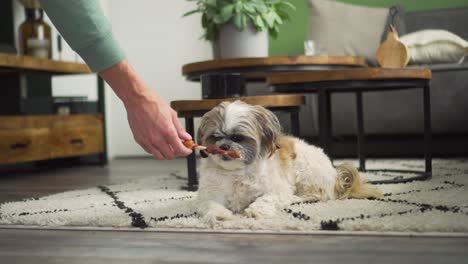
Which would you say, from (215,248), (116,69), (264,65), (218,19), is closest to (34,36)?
(218,19)

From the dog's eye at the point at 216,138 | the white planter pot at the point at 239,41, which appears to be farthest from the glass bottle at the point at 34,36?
the dog's eye at the point at 216,138

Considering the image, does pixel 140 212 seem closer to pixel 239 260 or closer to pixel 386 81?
pixel 239 260

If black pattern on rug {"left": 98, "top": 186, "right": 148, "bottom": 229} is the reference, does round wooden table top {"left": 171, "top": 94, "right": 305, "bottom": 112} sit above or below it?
above

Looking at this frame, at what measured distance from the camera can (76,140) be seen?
4395mm

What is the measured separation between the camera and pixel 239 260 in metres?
1.33

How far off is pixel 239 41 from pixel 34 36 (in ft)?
6.34

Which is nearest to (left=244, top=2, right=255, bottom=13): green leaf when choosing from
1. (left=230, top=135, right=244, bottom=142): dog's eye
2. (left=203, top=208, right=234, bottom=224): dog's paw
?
(left=230, top=135, right=244, bottom=142): dog's eye

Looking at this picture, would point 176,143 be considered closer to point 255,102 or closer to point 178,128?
point 178,128

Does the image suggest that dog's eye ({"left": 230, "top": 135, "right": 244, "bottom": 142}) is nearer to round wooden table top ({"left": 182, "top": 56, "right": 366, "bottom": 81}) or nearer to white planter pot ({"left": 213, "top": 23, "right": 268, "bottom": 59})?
round wooden table top ({"left": 182, "top": 56, "right": 366, "bottom": 81})

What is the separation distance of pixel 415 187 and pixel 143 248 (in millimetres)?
1353

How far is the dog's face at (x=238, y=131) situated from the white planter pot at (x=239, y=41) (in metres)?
1.31

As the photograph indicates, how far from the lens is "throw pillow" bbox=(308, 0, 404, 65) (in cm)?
466

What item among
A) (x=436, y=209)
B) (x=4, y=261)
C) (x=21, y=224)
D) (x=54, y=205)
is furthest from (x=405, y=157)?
(x=4, y=261)

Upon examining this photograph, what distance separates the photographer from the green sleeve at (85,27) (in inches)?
40.9
